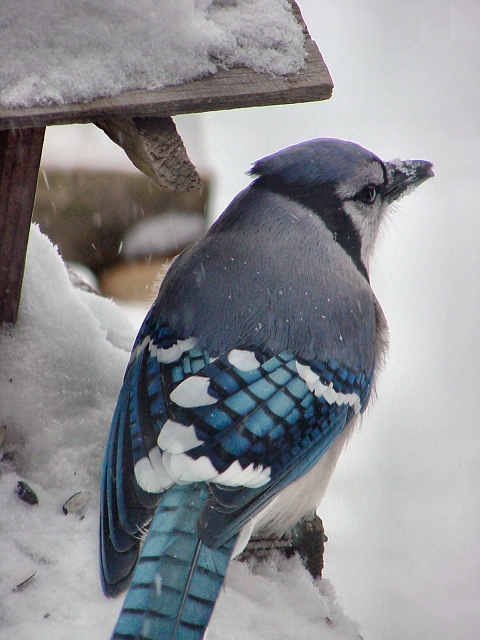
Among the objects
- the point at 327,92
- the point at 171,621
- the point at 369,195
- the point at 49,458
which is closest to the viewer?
the point at 171,621

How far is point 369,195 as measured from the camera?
186 cm

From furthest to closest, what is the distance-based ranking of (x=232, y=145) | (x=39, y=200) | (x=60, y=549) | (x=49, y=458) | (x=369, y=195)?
(x=232, y=145), (x=39, y=200), (x=369, y=195), (x=49, y=458), (x=60, y=549)

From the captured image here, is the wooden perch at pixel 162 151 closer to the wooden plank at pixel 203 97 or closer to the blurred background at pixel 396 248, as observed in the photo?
the wooden plank at pixel 203 97

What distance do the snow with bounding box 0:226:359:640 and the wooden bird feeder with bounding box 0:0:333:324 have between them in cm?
44

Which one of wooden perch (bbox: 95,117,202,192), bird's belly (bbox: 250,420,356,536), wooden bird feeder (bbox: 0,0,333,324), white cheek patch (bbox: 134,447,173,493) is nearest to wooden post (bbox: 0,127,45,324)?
wooden bird feeder (bbox: 0,0,333,324)

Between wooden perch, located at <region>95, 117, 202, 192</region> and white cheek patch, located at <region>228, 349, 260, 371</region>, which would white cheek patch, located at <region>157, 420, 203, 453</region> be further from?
wooden perch, located at <region>95, 117, 202, 192</region>

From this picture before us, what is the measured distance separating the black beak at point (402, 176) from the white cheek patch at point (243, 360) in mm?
631

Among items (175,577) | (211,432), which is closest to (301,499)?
(211,432)

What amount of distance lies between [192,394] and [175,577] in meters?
0.32

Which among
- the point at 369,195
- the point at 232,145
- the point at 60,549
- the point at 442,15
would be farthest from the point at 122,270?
the point at 442,15

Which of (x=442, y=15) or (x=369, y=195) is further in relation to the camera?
(x=442, y=15)

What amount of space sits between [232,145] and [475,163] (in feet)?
4.63

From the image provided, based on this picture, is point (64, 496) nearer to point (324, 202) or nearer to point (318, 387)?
point (318, 387)

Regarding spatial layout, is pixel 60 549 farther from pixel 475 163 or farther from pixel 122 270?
pixel 475 163
